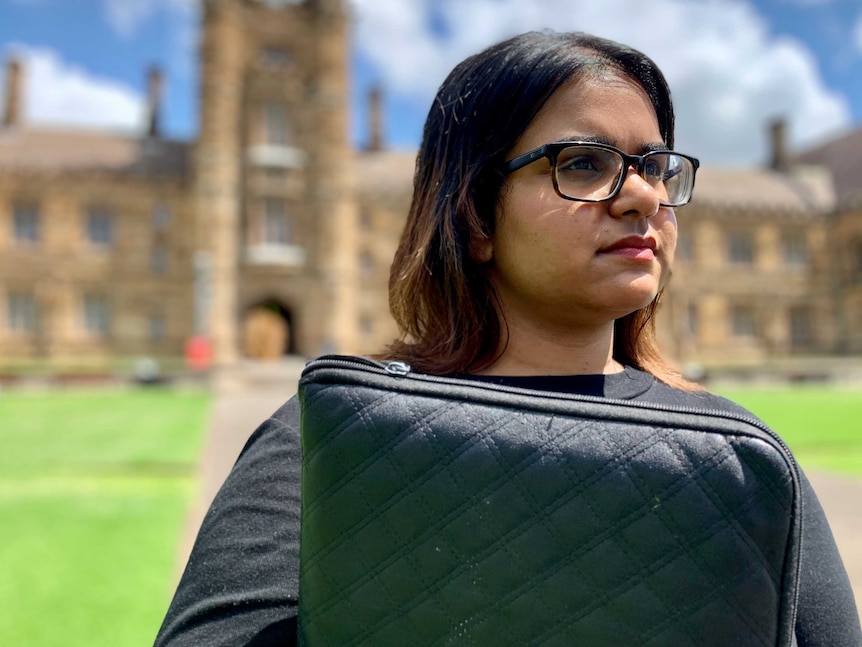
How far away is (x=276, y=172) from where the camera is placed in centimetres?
3034

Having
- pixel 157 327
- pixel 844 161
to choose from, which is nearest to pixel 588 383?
pixel 157 327

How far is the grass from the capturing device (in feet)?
28.9

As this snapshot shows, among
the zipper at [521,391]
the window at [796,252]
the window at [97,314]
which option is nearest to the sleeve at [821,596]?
the zipper at [521,391]

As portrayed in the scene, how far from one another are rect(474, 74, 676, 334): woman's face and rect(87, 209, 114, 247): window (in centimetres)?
3489

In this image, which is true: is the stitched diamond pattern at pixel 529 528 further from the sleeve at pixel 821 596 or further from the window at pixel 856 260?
the window at pixel 856 260

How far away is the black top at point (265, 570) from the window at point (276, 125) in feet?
103

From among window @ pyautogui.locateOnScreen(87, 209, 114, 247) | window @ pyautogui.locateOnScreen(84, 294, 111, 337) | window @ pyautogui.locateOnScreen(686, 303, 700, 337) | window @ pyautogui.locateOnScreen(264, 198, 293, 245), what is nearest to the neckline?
window @ pyautogui.locateOnScreen(264, 198, 293, 245)

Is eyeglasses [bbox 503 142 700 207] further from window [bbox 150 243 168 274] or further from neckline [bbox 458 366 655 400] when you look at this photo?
window [bbox 150 243 168 274]

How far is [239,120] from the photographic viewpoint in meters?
30.5

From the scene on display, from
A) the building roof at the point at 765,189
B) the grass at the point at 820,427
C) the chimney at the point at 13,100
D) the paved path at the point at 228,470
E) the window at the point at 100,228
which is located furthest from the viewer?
the building roof at the point at 765,189

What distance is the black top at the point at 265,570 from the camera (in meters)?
1.03

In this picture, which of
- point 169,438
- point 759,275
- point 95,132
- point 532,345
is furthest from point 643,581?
point 759,275

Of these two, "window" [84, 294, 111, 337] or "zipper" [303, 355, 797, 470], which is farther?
"window" [84, 294, 111, 337]

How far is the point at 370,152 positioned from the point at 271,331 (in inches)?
617
